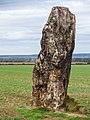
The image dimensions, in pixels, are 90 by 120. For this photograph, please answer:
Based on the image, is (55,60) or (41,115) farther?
(55,60)

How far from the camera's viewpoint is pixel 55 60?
61.4ft

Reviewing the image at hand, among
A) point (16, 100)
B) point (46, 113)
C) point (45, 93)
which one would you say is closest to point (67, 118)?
point (46, 113)

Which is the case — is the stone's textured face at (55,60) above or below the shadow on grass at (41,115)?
above

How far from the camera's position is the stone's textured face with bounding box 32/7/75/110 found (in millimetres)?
18781

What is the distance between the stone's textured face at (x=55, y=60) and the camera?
1878cm

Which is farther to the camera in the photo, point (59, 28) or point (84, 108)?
point (84, 108)

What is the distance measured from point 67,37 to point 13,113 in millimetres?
4050

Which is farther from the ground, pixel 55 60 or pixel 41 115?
pixel 55 60

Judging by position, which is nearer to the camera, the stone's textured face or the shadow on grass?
the shadow on grass

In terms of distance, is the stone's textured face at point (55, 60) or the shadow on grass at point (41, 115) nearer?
the shadow on grass at point (41, 115)

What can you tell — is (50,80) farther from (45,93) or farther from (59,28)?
(59,28)

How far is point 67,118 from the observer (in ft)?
55.5

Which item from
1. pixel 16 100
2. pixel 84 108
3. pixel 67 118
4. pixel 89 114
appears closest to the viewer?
pixel 67 118

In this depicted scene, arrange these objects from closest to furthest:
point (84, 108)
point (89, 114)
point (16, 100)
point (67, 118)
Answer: point (67, 118)
point (89, 114)
point (84, 108)
point (16, 100)
